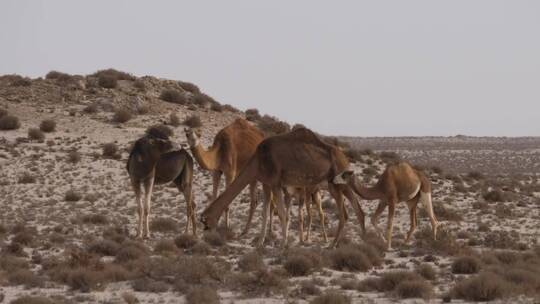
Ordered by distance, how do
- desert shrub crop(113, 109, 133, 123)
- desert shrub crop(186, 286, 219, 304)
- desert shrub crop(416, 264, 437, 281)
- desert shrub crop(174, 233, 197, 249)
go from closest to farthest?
desert shrub crop(186, 286, 219, 304), desert shrub crop(416, 264, 437, 281), desert shrub crop(174, 233, 197, 249), desert shrub crop(113, 109, 133, 123)

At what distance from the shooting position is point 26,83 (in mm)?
38406

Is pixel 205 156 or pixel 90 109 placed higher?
pixel 90 109

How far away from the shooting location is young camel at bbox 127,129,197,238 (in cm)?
1867

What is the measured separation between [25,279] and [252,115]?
2735cm

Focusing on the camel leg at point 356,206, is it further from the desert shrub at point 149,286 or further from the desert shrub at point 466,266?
the desert shrub at point 149,286

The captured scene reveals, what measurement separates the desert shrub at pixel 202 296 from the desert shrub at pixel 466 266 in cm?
459

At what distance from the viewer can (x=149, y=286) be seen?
40.5 feet

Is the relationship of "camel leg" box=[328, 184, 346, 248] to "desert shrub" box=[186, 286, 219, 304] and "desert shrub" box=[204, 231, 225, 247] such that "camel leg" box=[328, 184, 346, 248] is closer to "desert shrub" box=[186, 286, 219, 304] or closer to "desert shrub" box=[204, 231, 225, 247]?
"desert shrub" box=[204, 231, 225, 247]

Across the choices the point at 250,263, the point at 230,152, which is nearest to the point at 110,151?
the point at 230,152

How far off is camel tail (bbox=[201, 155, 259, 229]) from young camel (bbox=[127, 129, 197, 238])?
8.77 ft

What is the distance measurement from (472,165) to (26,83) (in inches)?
1111

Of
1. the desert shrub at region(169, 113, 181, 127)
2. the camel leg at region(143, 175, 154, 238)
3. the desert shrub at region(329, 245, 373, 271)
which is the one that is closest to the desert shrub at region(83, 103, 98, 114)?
the desert shrub at region(169, 113, 181, 127)

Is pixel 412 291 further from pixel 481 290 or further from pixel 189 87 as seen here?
pixel 189 87

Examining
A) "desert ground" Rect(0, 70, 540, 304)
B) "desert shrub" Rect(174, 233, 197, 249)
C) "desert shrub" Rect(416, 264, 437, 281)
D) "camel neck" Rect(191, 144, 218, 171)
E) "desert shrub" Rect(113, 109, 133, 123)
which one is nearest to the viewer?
"desert ground" Rect(0, 70, 540, 304)
